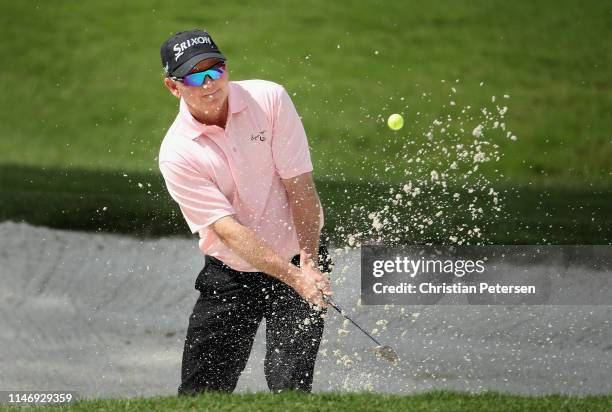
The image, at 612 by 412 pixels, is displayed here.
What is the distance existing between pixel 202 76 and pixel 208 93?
0.26 feet

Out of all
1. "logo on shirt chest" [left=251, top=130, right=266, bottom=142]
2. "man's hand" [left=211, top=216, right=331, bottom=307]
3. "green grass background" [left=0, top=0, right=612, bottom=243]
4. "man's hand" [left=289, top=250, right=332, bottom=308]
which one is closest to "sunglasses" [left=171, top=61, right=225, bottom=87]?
"logo on shirt chest" [left=251, top=130, right=266, bottom=142]

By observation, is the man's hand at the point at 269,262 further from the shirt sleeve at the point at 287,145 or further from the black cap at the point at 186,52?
the black cap at the point at 186,52

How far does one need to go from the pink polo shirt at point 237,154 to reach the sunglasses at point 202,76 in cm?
14

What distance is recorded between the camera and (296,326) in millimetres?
3779

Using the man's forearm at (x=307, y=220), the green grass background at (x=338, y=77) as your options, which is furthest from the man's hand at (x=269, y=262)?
the green grass background at (x=338, y=77)

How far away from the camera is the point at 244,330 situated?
3900mm

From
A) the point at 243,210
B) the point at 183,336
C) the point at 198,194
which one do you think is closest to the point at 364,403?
the point at 243,210

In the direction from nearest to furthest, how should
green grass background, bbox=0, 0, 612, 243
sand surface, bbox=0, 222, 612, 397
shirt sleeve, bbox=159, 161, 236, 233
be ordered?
shirt sleeve, bbox=159, 161, 236, 233, sand surface, bbox=0, 222, 612, 397, green grass background, bbox=0, 0, 612, 243

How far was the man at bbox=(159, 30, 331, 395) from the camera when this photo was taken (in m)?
3.57

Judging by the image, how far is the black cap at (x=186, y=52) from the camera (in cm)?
352

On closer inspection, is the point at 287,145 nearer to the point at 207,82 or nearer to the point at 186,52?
the point at 207,82

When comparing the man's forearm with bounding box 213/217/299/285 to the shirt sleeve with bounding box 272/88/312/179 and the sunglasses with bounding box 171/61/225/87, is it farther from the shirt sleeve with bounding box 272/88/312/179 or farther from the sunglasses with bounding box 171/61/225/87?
the sunglasses with bounding box 171/61/225/87

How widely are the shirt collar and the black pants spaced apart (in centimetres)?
50

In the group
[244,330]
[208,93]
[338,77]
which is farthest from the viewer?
[338,77]
